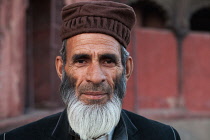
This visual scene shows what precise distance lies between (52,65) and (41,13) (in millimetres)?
948

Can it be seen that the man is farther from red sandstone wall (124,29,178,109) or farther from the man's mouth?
red sandstone wall (124,29,178,109)

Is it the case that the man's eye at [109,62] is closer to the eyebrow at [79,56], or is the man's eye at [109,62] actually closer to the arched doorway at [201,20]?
the eyebrow at [79,56]

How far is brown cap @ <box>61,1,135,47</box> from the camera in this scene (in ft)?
6.46

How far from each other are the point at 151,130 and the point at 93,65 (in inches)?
24.6

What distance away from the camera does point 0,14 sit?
4.77 meters

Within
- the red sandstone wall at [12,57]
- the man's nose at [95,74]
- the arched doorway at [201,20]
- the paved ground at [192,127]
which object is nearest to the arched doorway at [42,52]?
the red sandstone wall at [12,57]

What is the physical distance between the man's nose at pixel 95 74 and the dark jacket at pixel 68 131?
0.37m

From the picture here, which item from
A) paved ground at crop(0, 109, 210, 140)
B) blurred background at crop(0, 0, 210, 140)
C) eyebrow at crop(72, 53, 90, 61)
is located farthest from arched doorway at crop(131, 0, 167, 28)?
eyebrow at crop(72, 53, 90, 61)

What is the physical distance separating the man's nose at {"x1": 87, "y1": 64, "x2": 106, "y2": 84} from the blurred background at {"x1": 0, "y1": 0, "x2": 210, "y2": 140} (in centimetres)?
364

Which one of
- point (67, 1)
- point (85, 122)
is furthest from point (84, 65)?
point (67, 1)

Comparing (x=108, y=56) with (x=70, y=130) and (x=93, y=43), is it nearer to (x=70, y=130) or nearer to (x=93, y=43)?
(x=93, y=43)

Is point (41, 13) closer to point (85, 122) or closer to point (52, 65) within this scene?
point (52, 65)

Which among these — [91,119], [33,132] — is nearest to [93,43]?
[91,119]

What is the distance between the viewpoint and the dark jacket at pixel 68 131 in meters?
2.05
